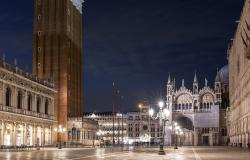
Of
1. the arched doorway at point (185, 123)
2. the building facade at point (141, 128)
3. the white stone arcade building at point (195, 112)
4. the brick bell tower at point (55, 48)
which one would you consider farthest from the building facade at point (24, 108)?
the building facade at point (141, 128)

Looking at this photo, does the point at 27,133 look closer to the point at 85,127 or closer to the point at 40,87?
the point at 40,87

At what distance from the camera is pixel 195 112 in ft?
385

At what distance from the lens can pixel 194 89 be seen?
11975 centimetres

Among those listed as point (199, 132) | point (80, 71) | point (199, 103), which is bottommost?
point (199, 132)

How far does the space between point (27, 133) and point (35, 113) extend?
206 inches

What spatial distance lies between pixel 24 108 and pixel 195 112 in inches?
2150

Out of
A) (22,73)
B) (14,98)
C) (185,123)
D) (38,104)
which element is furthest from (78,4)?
(185,123)

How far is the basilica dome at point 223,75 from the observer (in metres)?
123

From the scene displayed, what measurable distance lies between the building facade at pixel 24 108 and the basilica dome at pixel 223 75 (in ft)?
169

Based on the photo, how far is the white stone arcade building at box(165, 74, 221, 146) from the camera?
115000 millimetres

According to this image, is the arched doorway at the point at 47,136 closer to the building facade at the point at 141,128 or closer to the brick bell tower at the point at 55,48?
the brick bell tower at the point at 55,48

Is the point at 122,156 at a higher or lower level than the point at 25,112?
lower

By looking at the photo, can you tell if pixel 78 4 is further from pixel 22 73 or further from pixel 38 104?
pixel 22 73

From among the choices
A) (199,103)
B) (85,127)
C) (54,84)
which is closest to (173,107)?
(199,103)
